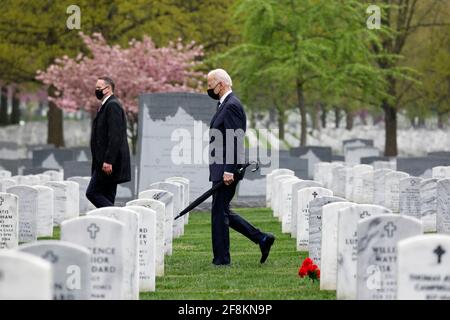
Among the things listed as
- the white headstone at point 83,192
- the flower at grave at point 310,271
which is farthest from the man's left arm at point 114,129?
the white headstone at point 83,192

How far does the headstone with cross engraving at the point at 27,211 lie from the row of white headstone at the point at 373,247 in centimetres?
402

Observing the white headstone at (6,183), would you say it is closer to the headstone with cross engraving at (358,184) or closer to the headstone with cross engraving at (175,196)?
the headstone with cross engraving at (175,196)

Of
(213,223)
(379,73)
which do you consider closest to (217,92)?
(213,223)

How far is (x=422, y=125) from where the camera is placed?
106688 mm

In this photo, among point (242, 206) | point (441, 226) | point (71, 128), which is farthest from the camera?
point (71, 128)

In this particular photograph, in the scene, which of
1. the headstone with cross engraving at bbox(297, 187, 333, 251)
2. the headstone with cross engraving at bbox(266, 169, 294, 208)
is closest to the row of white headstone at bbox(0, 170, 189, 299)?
the headstone with cross engraving at bbox(297, 187, 333, 251)

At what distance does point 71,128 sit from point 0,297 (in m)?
62.6

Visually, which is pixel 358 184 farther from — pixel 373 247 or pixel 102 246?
pixel 102 246

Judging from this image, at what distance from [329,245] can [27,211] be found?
7.10 metres

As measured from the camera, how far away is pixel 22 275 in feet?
25.0

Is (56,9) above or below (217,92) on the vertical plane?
above

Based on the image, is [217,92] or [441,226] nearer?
[217,92]

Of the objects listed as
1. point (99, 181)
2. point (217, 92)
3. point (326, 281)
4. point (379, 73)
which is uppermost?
point (379, 73)

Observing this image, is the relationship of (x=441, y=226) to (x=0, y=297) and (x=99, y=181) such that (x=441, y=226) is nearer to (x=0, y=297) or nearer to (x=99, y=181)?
(x=99, y=181)
